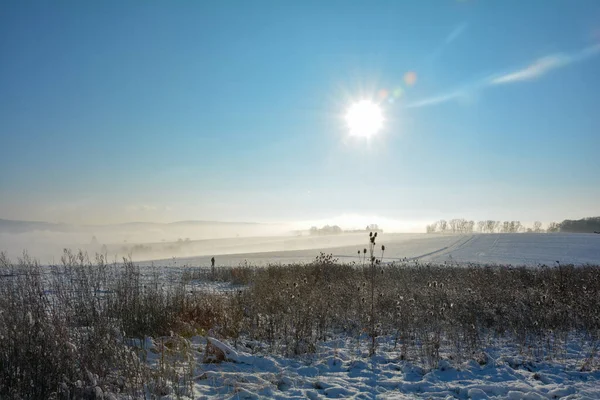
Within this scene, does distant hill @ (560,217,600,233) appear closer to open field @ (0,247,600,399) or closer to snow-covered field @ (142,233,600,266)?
snow-covered field @ (142,233,600,266)

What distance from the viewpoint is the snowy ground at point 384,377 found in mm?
4969

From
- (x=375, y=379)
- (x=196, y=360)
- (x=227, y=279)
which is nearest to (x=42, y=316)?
(x=196, y=360)

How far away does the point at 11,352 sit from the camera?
14.3ft

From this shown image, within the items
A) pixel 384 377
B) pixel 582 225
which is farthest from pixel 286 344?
pixel 582 225

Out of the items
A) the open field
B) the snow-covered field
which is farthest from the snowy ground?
the snow-covered field

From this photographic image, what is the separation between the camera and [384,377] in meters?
5.71

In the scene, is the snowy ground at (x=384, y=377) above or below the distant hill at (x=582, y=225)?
below

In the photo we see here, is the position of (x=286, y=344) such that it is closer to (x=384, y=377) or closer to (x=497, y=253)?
(x=384, y=377)

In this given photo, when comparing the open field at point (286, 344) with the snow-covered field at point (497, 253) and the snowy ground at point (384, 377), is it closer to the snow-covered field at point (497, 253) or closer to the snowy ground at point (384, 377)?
the snowy ground at point (384, 377)

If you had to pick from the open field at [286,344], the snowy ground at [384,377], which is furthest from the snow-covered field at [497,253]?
the snowy ground at [384,377]

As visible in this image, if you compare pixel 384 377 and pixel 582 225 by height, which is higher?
pixel 582 225

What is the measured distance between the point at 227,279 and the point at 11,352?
14585 millimetres

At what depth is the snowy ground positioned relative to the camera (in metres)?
4.97

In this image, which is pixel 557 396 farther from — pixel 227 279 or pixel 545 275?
pixel 227 279
